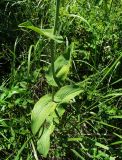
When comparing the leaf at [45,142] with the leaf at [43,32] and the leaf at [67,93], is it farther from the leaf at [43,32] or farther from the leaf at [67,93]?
the leaf at [43,32]

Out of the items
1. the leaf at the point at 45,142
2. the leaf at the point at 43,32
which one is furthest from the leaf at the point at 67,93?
the leaf at the point at 43,32

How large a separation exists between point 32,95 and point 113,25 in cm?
76

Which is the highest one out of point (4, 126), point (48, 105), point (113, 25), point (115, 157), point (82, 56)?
point (113, 25)

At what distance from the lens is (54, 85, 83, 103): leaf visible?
196 centimetres

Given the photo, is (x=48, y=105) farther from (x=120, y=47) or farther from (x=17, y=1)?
(x=17, y=1)

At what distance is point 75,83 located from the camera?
221cm

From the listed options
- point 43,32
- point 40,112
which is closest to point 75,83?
point 40,112

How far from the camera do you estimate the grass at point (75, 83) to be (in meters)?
2.00

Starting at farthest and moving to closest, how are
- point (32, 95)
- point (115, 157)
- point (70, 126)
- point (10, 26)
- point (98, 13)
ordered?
1. point (10, 26)
2. point (98, 13)
3. point (32, 95)
4. point (70, 126)
5. point (115, 157)

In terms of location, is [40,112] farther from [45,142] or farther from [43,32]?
[43,32]

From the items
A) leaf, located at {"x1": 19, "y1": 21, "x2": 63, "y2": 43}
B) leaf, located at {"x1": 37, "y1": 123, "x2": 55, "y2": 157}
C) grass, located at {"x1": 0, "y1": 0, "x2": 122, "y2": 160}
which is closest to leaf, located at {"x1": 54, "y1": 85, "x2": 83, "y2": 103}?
grass, located at {"x1": 0, "y1": 0, "x2": 122, "y2": 160}

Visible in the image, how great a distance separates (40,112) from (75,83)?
0.39m

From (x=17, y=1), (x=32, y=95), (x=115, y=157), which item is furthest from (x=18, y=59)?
(x=115, y=157)

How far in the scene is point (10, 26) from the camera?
9.30ft
